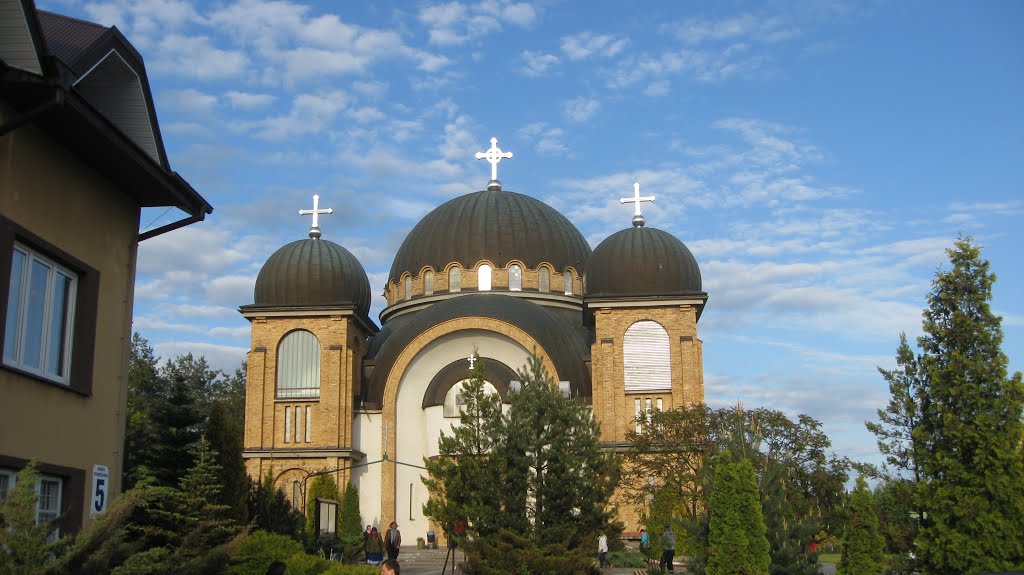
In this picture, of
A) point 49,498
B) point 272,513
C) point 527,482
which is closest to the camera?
point 49,498

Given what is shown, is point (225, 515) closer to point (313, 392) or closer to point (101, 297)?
point (101, 297)

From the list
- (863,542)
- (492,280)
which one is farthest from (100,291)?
(492,280)

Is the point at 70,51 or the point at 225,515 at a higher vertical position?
the point at 70,51

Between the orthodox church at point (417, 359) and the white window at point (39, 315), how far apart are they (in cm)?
2524

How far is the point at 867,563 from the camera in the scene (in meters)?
18.9

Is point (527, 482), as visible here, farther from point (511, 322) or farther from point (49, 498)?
point (511, 322)

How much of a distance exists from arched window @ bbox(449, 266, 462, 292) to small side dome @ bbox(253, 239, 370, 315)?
4.67 meters

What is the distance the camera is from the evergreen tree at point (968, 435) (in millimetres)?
14773

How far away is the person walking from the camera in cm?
2939

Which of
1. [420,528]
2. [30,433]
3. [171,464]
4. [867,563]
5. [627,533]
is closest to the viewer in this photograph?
[30,433]

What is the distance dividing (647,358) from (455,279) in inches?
434

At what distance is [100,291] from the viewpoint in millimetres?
11508

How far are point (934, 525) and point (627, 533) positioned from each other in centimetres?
2016

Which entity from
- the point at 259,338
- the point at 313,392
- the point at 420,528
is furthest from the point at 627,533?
the point at 259,338
